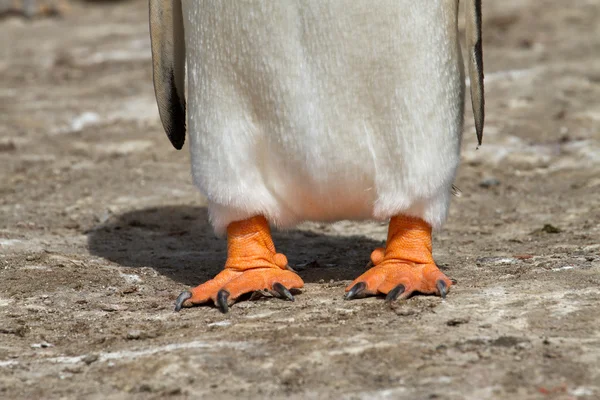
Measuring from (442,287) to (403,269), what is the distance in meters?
0.21

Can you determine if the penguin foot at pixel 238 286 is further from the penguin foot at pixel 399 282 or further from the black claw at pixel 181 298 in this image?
the penguin foot at pixel 399 282

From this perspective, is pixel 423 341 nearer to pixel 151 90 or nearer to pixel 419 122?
pixel 419 122

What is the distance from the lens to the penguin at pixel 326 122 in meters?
3.33

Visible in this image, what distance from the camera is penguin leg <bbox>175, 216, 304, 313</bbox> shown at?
140 inches

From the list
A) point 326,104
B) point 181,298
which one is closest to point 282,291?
point 181,298

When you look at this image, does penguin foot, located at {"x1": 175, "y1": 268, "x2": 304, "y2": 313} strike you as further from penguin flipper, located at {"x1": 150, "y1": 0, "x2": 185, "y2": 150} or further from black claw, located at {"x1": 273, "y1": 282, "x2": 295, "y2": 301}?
penguin flipper, located at {"x1": 150, "y1": 0, "x2": 185, "y2": 150}

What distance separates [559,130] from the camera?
6.74m

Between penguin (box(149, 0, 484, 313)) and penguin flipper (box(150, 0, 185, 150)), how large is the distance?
23 centimetres

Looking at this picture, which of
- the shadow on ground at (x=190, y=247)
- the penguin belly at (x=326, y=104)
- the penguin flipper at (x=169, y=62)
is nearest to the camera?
the penguin belly at (x=326, y=104)

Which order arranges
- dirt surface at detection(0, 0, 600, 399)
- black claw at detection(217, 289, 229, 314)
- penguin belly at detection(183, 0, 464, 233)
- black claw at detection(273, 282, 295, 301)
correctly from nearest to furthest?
1. dirt surface at detection(0, 0, 600, 399)
2. penguin belly at detection(183, 0, 464, 233)
3. black claw at detection(217, 289, 229, 314)
4. black claw at detection(273, 282, 295, 301)

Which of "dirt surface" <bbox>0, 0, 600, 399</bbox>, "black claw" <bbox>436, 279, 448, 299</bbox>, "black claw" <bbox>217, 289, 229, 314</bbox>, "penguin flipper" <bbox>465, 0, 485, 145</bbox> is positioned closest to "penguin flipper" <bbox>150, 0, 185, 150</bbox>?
"dirt surface" <bbox>0, 0, 600, 399</bbox>

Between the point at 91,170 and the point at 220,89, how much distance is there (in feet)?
10.2

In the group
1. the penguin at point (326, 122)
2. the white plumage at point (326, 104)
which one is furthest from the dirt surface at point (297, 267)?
the white plumage at point (326, 104)

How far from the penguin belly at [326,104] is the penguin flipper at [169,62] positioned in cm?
23
